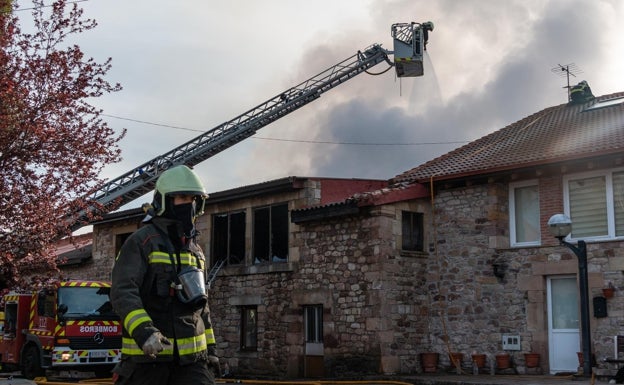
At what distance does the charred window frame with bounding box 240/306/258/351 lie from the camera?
21.0 m

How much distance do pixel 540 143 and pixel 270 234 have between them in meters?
7.14

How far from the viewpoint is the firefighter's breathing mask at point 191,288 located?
17.1 feet

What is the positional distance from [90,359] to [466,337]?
306 inches

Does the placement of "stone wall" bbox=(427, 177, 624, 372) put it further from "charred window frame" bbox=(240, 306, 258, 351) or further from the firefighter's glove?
the firefighter's glove

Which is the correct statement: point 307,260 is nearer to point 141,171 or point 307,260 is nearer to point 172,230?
point 141,171

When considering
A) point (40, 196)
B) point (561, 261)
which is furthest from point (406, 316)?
point (40, 196)

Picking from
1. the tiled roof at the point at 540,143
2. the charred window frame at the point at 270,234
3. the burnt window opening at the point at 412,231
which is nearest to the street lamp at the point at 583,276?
the tiled roof at the point at 540,143

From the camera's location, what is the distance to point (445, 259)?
18.2 metres

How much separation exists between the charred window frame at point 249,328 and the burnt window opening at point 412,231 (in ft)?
15.7

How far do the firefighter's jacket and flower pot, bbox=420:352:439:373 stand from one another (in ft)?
42.3

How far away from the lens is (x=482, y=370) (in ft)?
55.9

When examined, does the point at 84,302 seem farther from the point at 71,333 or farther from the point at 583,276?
the point at 583,276

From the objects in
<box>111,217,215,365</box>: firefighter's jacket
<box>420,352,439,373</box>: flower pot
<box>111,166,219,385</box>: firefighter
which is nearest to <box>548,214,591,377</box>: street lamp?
<box>420,352,439,373</box>: flower pot

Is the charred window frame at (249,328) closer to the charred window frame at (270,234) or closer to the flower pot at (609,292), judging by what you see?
the charred window frame at (270,234)
